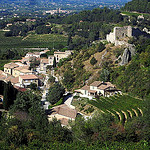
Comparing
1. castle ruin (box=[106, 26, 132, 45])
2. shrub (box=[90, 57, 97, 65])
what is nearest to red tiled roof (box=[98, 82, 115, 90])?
shrub (box=[90, 57, 97, 65])

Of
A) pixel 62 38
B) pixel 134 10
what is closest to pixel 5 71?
pixel 62 38

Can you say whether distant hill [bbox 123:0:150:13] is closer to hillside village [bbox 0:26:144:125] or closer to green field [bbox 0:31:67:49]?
green field [bbox 0:31:67:49]

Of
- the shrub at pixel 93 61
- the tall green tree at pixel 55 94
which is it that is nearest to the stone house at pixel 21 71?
the shrub at pixel 93 61

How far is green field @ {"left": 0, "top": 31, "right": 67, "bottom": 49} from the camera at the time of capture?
71.6 meters

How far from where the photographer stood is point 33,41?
254 ft

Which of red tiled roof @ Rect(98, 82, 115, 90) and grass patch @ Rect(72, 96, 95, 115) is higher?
red tiled roof @ Rect(98, 82, 115, 90)

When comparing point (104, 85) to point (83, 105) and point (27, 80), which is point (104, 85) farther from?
point (27, 80)

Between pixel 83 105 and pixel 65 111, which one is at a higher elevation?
pixel 65 111

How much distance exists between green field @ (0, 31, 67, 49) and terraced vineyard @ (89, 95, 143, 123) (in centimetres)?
4037

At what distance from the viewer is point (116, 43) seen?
4306 centimetres

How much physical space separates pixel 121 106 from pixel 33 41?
5213cm

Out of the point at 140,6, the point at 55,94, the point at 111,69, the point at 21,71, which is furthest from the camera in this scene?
the point at 140,6

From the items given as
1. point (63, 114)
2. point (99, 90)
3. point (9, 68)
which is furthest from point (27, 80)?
point (63, 114)

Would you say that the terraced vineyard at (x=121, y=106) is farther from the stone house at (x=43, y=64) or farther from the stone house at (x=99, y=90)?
the stone house at (x=43, y=64)
